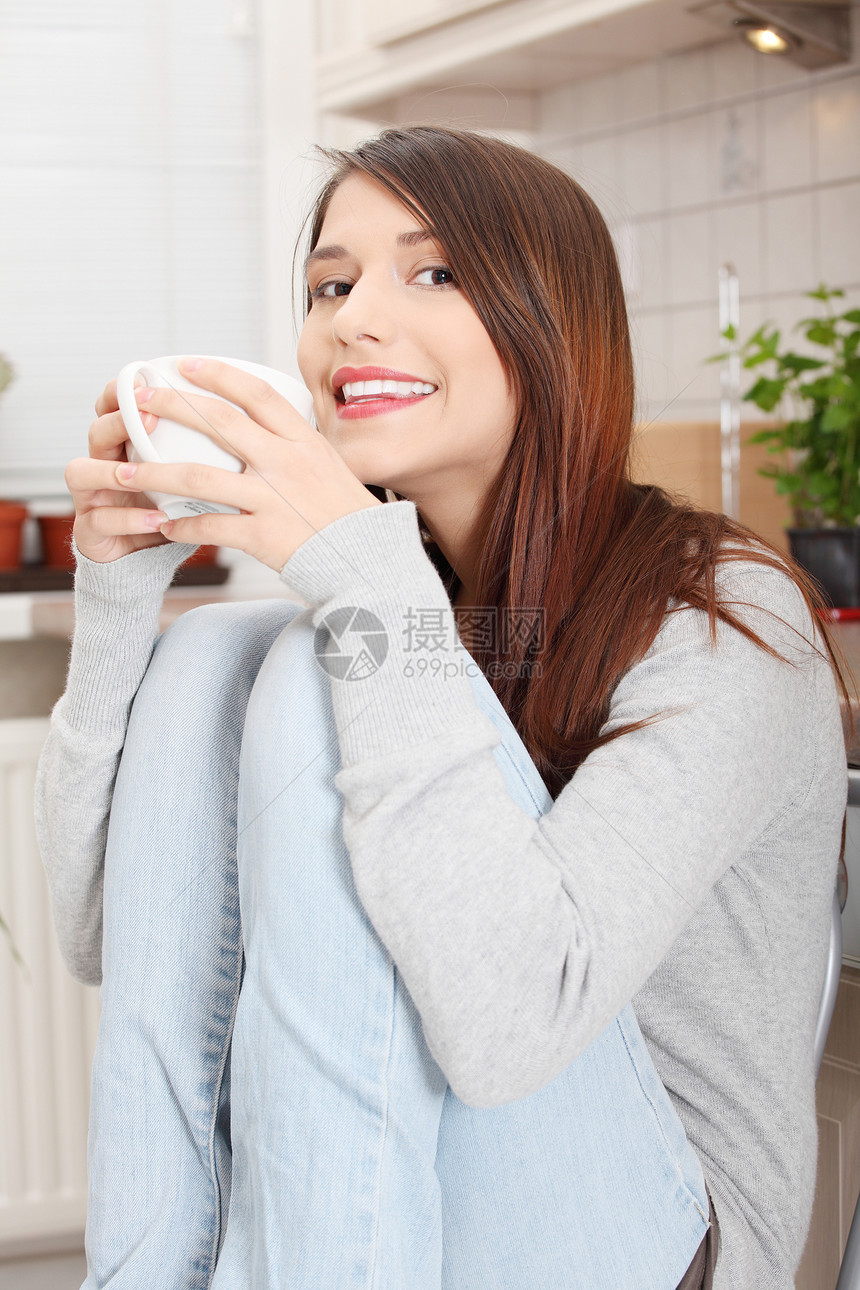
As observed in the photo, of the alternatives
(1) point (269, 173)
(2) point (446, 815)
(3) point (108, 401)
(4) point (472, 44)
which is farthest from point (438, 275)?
(1) point (269, 173)

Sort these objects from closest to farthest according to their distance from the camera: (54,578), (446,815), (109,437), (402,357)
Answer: (446,815) → (109,437) → (402,357) → (54,578)

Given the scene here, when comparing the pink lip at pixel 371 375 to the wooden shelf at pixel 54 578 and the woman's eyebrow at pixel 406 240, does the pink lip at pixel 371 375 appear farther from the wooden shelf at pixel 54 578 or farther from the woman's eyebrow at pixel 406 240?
the wooden shelf at pixel 54 578

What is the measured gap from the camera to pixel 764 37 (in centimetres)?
145

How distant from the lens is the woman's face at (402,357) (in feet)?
2.43

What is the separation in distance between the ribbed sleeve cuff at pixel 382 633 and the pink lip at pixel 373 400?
0.20 m

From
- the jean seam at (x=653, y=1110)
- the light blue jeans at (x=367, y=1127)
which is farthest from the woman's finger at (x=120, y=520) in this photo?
the jean seam at (x=653, y=1110)

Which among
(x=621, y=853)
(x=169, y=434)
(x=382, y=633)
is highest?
(x=169, y=434)

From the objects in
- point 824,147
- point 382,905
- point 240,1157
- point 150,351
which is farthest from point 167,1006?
point 824,147

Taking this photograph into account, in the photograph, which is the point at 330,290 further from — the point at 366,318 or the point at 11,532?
the point at 11,532

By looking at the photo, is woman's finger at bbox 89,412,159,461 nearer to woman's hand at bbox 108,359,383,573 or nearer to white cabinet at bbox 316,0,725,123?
woman's hand at bbox 108,359,383,573

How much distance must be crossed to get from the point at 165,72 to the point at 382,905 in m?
1.66

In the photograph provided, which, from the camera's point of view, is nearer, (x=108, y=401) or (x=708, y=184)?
(x=108, y=401)

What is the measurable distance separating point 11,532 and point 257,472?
116cm

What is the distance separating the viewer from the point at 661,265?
1841mm
